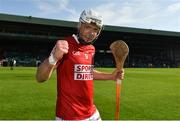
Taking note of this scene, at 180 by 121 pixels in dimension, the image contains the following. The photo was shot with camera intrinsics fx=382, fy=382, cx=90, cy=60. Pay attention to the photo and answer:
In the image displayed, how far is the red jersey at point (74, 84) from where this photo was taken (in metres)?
4.89

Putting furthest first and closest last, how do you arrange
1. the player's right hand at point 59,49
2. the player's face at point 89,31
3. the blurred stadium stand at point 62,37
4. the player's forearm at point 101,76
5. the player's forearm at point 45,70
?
the blurred stadium stand at point 62,37
the player's forearm at point 101,76
the player's face at point 89,31
the player's forearm at point 45,70
the player's right hand at point 59,49

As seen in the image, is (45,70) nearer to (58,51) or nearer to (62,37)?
(58,51)

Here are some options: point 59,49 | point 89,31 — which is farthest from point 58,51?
point 89,31

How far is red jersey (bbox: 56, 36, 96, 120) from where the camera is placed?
4.89 m

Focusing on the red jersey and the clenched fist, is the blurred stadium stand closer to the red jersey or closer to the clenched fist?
the red jersey

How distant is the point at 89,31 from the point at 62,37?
85843 millimetres

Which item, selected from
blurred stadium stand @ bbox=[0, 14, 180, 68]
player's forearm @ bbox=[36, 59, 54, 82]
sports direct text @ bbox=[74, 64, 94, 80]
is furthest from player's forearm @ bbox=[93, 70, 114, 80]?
blurred stadium stand @ bbox=[0, 14, 180, 68]

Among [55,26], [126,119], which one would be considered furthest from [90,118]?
[55,26]

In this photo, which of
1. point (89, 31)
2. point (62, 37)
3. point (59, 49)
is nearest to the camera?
Result: point (59, 49)

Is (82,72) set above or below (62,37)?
below

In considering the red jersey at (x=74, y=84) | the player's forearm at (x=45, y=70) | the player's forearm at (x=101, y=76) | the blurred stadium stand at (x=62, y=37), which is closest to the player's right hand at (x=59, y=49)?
the player's forearm at (x=45, y=70)

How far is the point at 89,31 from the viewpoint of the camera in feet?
16.0

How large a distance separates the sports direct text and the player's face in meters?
0.38

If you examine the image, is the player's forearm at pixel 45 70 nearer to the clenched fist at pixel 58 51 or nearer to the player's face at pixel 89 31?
the clenched fist at pixel 58 51
